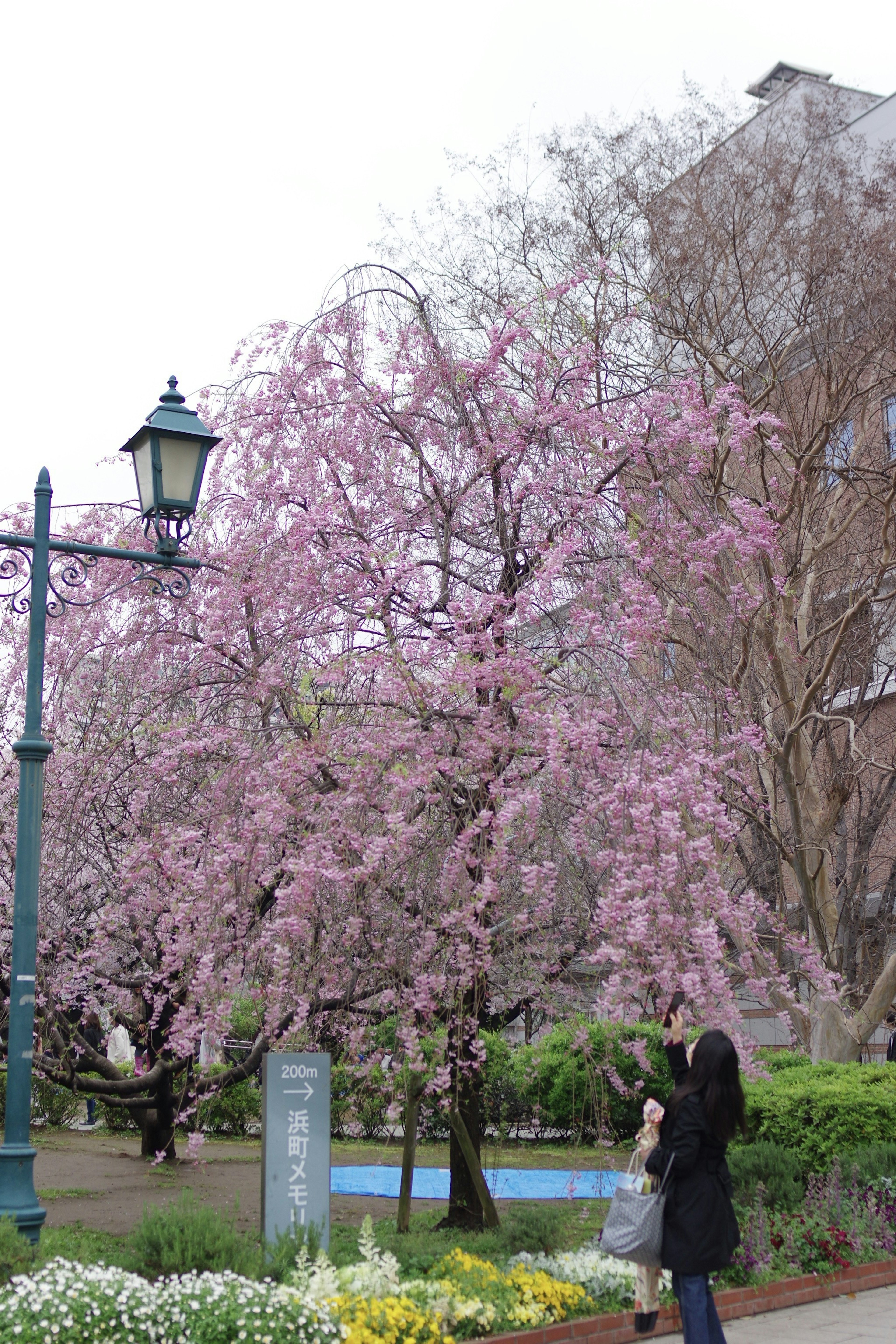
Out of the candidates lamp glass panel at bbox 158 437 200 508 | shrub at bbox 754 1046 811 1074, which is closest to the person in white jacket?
shrub at bbox 754 1046 811 1074

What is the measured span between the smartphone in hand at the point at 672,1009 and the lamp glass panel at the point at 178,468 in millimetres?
3837

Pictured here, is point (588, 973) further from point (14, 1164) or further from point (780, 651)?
point (780, 651)

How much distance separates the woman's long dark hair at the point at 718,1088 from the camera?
5020 mm

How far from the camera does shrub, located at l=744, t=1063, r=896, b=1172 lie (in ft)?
31.1

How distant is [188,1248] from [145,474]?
4227 mm

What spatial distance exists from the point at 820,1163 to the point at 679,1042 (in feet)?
17.0

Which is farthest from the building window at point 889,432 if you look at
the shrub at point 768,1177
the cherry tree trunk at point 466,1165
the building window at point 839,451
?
the cherry tree trunk at point 466,1165

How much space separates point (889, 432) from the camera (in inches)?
586

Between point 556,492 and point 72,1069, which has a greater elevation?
point 556,492

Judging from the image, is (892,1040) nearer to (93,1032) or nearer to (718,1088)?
(93,1032)

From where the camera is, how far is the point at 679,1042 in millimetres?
5367

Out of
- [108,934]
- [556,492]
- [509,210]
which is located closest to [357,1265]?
[108,934]

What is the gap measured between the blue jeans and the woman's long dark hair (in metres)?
0.58

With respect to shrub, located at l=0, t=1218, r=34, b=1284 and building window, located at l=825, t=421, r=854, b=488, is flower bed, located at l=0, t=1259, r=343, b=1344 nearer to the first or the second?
shrub, located at l=0, t=1218, r=34, b=1284
